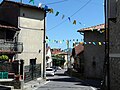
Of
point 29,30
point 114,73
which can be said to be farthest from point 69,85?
point 29,30

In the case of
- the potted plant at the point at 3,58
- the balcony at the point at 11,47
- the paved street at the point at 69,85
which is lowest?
the paved street at the point at 69,85

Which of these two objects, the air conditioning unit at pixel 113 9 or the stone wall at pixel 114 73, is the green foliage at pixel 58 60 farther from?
the air conditioning unit at pixel 113 9

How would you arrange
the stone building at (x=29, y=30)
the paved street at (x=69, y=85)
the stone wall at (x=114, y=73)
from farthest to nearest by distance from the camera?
the stone building at (x=29, y=30) → the paved street at (x=69, y=85) → the stone wall at (x=114, y=73)

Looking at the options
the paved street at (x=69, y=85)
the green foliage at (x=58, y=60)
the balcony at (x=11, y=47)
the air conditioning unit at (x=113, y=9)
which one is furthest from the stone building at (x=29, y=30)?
the green foliage at (x=58, y=60)

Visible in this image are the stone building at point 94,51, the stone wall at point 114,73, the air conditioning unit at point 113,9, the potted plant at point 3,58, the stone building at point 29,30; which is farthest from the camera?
the stone building at point 94,51

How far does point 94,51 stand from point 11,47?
10383 mm

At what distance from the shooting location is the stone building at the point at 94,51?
3788 cm

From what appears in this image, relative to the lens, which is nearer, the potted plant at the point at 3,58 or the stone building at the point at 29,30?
the potted plant at the point at 3,58

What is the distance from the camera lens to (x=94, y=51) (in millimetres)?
38812

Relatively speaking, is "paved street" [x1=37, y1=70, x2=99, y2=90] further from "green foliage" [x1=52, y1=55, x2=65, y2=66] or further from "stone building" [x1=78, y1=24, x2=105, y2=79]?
"green foliage" [x1=52, y1=55, x2=65, y2=66]

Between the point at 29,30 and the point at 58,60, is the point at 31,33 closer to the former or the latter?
the point at 29,30

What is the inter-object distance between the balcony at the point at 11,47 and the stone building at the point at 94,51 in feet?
27.3

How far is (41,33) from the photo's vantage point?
122 ft

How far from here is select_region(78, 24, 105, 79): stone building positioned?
3788cm
